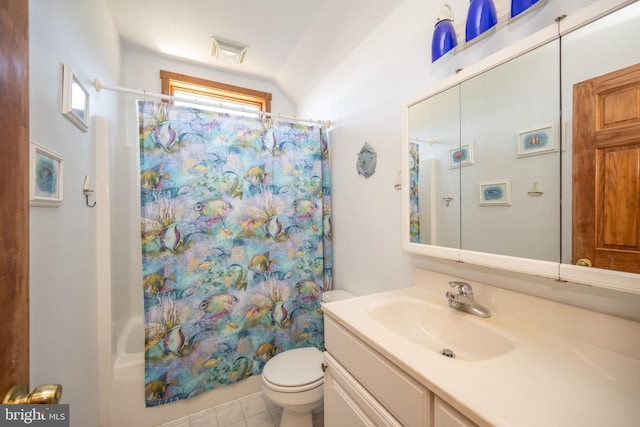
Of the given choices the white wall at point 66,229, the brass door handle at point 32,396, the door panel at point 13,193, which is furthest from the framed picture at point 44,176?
the brass door handle at point 32,396

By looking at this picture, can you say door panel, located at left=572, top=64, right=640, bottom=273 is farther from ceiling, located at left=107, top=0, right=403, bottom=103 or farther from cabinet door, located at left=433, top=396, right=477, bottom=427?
ceiling, located at left=107, top=0, right=403, bottom=103

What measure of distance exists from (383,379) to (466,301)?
0.46 m

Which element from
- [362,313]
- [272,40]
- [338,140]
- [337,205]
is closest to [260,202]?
[337,205]

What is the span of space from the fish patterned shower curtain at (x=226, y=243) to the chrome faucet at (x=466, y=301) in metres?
1.10

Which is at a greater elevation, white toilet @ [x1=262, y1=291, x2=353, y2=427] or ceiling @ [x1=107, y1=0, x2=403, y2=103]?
ceiling @ [x1=107, y1=0, x2=403, y2=103]

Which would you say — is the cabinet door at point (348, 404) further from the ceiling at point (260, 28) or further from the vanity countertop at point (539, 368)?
the ceiling at point (260, 28)

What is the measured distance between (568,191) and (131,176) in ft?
8.55

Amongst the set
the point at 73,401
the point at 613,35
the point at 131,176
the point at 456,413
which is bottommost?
the point at 73,401

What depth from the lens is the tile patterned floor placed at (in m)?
1.52

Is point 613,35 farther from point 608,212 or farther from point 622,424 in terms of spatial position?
point 622,424

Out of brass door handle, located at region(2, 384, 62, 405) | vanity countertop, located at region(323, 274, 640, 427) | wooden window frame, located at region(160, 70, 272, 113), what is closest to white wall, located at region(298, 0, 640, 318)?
vanity countertop, located at region(323, 274, 640, 427)

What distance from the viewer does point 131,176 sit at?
2.00 metres

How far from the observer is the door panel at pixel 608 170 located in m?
0.61

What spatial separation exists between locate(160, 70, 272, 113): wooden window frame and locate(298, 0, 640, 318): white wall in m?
0.62
